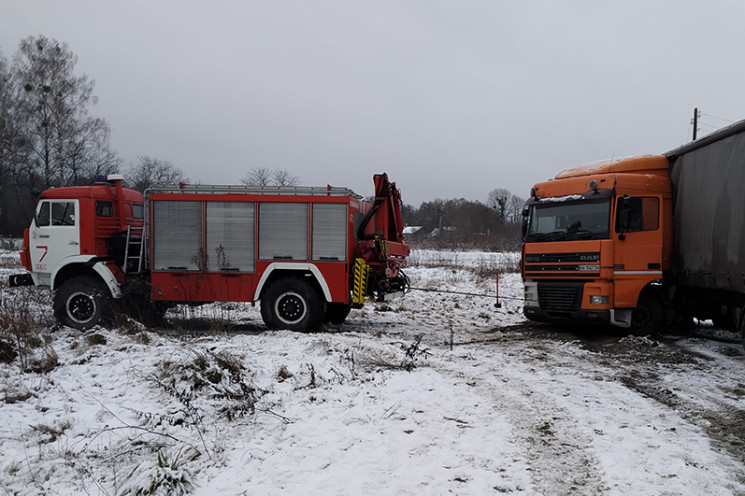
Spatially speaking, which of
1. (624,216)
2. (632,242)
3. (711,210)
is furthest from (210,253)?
(711,210)

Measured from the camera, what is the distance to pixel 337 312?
1118cm

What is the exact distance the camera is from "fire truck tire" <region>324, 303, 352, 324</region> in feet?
36.0

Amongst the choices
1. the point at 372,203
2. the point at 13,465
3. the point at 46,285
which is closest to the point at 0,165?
the point at 46,285

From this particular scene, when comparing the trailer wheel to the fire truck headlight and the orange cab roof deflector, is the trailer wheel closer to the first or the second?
the fire truck headlight

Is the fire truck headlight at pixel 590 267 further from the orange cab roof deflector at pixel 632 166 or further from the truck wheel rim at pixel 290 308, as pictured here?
the truck wheel rim at pixel 290 308

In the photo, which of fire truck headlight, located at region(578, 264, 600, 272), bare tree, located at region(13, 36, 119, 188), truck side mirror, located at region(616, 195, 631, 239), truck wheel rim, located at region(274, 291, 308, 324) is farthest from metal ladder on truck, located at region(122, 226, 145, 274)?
bare tree, located at region(13, 36, 119, 188)

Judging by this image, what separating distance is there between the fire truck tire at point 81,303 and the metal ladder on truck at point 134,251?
66cm

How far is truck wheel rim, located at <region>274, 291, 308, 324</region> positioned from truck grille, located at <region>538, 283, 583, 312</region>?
15.7ft

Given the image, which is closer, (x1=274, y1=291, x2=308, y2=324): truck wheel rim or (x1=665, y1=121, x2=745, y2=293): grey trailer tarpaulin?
(x1=665, y1=121, x2=745, y2=293): grey trailer tarpaulin

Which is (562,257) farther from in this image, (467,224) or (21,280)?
(467,224)

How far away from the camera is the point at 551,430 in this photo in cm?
468

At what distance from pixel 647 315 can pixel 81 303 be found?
37.3 feet

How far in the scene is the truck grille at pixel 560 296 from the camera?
368 inches

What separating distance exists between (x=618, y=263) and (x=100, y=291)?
33.3ft
